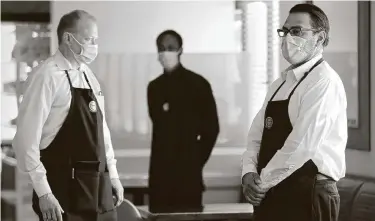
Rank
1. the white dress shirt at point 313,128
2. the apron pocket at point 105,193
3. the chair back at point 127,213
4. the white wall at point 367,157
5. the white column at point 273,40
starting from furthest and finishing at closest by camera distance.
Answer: the white column at point 273,40 < the white wall at point 367,157 < the chair back at point 127,213 < the apron pocket at point 105,193 < the white dress shirt at point 313,128

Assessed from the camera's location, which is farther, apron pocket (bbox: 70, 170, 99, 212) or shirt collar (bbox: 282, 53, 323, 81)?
apron pocket (bbox: 70, 170, 99, 212)

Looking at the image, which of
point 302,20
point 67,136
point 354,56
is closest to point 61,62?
point 67,136

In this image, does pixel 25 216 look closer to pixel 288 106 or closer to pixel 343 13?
pixel 288 106

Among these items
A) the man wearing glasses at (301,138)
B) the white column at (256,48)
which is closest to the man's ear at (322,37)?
the man wearing glasses at (301,138)

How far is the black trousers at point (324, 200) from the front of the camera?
1.73m

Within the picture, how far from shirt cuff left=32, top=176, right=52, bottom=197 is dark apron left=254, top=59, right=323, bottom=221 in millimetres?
541

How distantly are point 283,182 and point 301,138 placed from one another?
121 mm

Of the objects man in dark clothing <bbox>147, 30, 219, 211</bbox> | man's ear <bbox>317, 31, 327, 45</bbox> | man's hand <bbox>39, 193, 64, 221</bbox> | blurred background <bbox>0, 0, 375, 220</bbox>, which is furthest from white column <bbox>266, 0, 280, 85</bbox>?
man's hand <bbox>39, 193, 64, 221</bbox>

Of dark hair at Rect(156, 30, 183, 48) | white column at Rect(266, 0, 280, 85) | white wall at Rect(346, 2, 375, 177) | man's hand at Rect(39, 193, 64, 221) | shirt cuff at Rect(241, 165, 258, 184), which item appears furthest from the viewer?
dark hair at Rect(156, 30, 183, 48)

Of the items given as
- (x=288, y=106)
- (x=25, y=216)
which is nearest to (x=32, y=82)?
(x=25, y=216)

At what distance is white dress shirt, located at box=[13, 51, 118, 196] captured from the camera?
74.3 inches

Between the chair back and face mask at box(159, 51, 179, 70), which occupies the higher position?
face mask at box(159, 51, 179, 70)

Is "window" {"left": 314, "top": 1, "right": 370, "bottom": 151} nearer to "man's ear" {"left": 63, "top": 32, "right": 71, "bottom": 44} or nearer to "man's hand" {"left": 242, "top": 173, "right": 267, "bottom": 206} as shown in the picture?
"man's hand" {"left": 242, "top": 173, "right": 267, "bottom": 206}

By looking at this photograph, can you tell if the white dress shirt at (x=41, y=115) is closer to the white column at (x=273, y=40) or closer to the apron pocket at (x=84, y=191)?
the apron pocket at (x=84, y=191)
